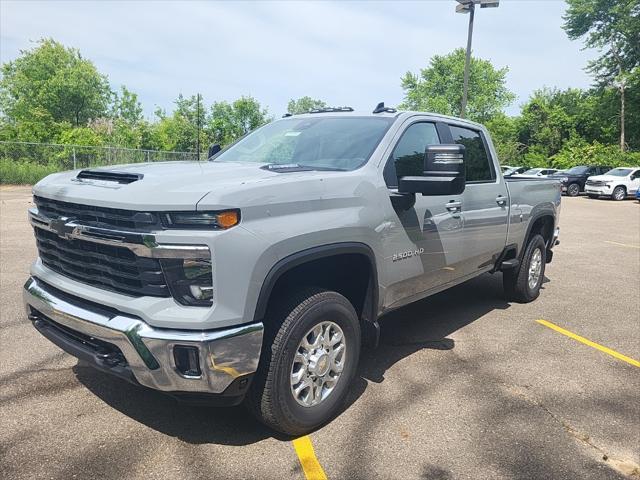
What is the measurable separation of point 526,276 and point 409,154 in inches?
116

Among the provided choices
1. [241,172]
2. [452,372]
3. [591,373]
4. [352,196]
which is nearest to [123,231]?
[241,172]

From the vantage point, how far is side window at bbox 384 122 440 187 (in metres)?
3.62

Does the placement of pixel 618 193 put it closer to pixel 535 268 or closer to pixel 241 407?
pixel 535 268

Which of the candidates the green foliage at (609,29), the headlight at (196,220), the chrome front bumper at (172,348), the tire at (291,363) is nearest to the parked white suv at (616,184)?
the green foliage at (609,29)

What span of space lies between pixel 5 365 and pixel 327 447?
2.67 meters

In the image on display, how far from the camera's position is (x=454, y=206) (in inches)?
165

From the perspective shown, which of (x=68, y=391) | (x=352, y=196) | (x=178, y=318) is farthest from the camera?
(x=68, y=391)

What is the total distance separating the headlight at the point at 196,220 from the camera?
2.49 meters

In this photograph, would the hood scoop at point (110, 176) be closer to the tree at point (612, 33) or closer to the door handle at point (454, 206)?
the door handle at point (454, 206)

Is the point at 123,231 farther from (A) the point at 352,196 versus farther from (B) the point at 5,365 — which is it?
(B) the point at 5,365

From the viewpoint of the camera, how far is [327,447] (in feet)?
9.81

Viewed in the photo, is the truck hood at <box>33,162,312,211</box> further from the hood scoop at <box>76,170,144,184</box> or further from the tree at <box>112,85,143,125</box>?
the tree at <box>112,85,143,125</box>

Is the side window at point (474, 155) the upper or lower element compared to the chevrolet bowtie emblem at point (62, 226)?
upper

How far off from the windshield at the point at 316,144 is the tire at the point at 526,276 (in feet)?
9.68
